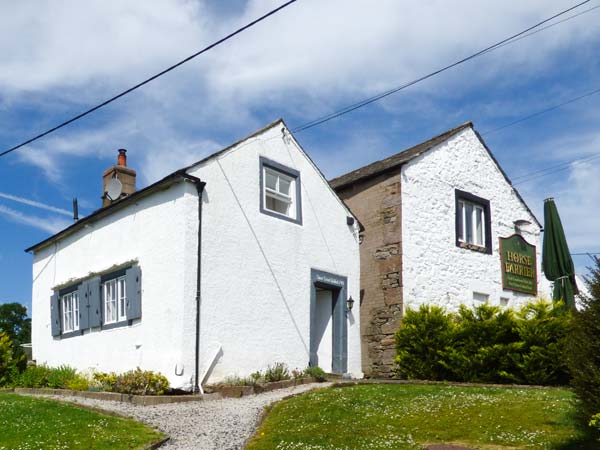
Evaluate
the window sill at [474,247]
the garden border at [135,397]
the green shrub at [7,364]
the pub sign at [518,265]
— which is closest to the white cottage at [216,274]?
the garden border at [135,397]

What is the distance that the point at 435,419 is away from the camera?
10.6 metres

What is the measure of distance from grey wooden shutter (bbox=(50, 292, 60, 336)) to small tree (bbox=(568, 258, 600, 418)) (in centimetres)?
1540

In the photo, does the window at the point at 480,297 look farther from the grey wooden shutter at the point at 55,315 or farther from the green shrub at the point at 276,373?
the grey wooden shutter at the point at 55,315

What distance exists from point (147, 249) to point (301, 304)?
13.2 ft

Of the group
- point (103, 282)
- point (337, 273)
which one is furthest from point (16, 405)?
point (337, 273)

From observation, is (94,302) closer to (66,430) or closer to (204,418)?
(204,418)

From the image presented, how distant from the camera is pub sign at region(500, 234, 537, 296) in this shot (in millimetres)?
23047

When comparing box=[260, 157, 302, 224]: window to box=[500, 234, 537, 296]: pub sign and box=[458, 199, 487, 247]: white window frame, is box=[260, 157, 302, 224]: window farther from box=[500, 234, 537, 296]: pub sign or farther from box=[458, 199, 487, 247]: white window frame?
box=[500, 234, 537, 296]: pub sign

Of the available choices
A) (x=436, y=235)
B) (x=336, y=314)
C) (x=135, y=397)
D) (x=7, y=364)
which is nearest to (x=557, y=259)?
(x=436, y=235)

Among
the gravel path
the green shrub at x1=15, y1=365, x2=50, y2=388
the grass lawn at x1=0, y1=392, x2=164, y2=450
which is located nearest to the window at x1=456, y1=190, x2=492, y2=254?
the gravel path

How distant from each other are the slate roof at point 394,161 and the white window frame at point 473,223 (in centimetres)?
204

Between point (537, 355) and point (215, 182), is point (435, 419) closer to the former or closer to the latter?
point (537, 355)

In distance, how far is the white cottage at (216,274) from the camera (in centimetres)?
1573

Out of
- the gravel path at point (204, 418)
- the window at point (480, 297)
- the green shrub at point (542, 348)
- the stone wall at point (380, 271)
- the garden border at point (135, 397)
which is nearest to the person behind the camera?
the gravel path at point (204, 418)
